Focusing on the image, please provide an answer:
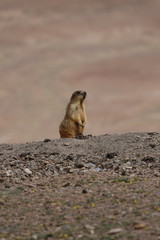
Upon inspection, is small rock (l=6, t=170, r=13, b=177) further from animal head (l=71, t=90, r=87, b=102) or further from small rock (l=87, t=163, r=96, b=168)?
animal head (l=71, t=90, r=87, b=102)

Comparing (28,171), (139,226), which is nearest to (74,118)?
(28,171)

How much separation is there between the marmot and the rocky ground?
127 cm

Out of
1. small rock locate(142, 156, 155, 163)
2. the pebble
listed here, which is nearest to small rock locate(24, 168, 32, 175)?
small rock locate(142, 156, 155, 163)

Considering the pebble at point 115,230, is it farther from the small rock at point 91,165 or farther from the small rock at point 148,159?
the small rock at point 148,159

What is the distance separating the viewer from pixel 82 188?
12000 mm

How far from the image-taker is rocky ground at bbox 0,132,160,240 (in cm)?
880

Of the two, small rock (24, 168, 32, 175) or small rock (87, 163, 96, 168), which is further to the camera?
small rock (87, 163, 96, 168)

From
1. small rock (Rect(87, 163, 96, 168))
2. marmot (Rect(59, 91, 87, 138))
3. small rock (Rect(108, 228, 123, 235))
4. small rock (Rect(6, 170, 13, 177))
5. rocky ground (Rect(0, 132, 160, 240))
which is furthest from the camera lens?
marmot (Rect(59, 91, 87, 138))

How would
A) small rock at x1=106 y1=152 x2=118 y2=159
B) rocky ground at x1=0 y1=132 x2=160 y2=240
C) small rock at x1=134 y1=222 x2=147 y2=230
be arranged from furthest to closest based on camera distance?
1. small rock at x1=106 y1=152 x2=118 y2=159
2. rocky ground at x1=0 y1=132 x2=160 y2=240
3. small rock at x1=134 y1=222 x2=147 y2=230

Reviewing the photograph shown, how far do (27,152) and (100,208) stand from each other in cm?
833

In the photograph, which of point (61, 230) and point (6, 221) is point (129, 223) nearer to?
point (61, 230)

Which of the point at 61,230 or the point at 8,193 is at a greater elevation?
the point at 8,193

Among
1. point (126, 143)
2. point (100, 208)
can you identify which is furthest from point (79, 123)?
point (100, 208)

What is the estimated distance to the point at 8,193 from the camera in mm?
12141
